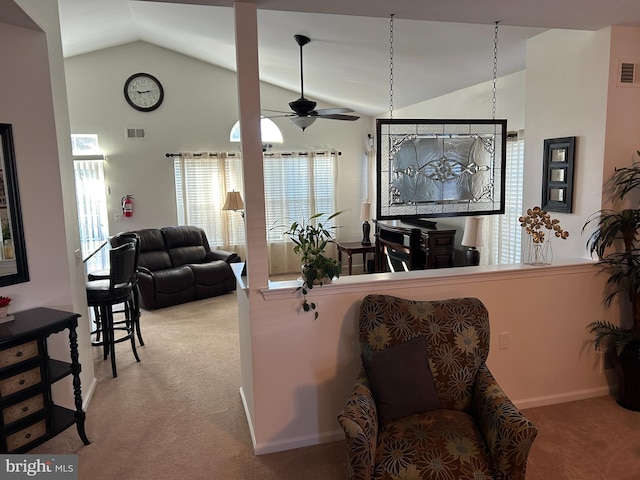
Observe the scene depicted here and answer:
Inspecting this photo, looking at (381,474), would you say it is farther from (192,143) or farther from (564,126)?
(192,143)

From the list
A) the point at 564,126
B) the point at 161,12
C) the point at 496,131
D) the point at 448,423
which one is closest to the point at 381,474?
the point at 448,423

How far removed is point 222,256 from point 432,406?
4736 mm

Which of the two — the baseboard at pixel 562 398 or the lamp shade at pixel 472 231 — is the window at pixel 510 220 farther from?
the baseboard at pixel 562 398

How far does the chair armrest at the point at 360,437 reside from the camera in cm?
178

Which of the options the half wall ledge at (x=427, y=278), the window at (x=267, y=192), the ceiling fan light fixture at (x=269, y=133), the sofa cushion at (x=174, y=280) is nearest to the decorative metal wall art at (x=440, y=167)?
the half wall ledge at (x=427, y=278)

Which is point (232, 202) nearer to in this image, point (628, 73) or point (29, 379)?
point (29, 379)

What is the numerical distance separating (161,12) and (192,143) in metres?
2.30

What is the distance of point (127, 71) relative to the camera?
6.34 m

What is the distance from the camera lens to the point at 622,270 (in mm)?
3033

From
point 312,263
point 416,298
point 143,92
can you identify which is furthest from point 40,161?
point 143,92

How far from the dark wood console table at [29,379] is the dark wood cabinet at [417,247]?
366 cm

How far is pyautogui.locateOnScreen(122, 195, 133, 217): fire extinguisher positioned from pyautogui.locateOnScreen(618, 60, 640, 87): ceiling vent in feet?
19.6

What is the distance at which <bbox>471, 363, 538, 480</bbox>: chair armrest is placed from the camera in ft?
5.95

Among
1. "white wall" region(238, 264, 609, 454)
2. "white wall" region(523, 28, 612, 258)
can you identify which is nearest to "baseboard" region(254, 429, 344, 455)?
"white wall" region(238, 264, 609, 454)
